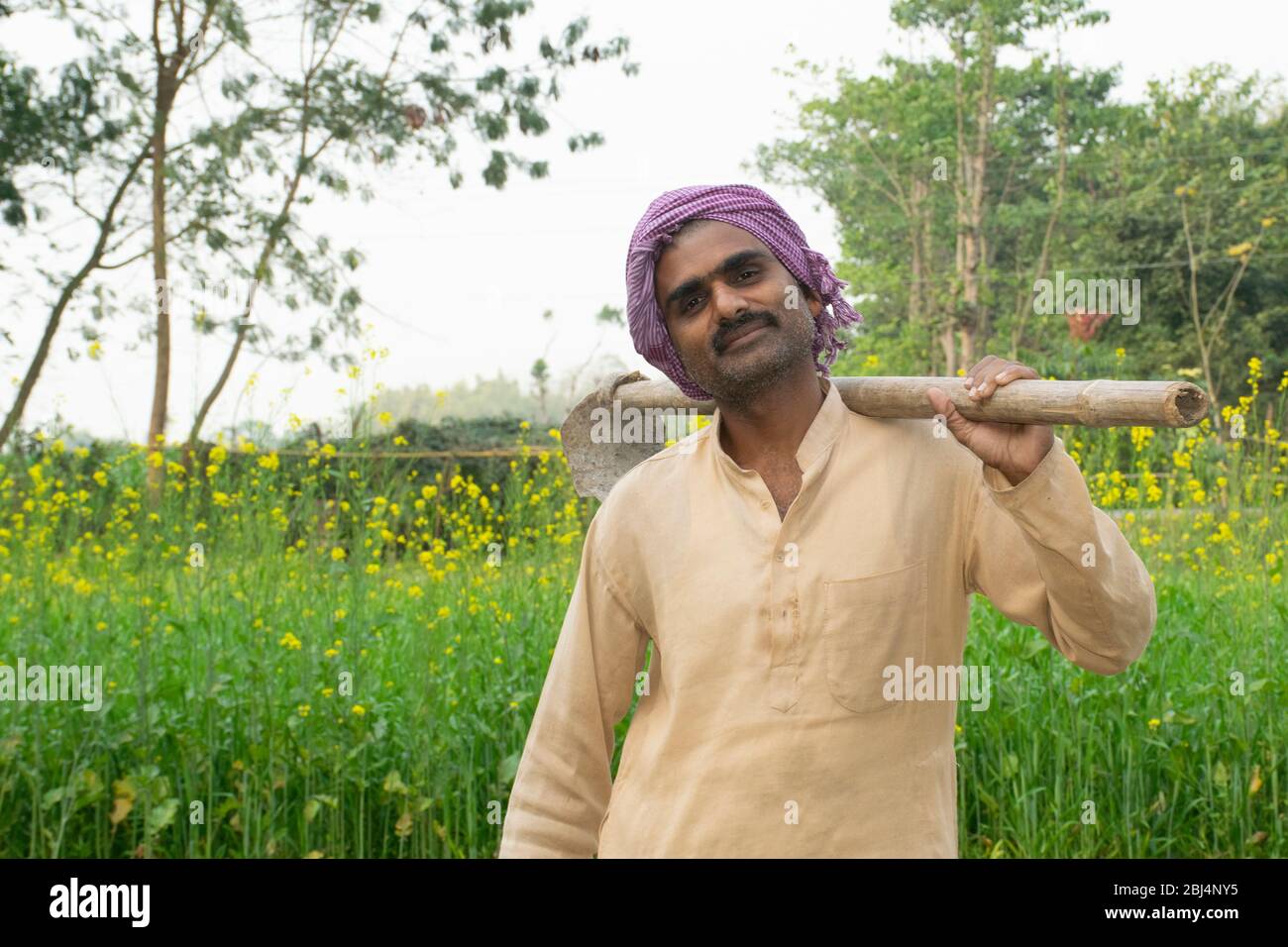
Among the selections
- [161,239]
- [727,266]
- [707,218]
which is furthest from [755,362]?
[161,239]

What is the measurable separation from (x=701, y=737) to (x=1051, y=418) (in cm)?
69

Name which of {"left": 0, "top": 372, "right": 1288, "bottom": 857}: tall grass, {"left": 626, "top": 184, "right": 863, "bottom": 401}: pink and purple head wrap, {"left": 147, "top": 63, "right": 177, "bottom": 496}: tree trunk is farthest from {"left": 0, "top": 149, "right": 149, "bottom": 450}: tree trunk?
{"left": 626, "top": 184, "right": 863, "bottom": 401}: pink and purple head wrap

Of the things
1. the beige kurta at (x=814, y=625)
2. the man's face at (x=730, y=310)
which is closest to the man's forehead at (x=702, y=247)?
the man's face at (x=730, y=310)

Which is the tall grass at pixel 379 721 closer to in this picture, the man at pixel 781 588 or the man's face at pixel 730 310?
the man at pixel 781 588

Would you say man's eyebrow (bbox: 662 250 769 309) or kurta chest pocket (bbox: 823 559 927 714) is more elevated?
man's eyebrow (bbox: 662 250 769 309)

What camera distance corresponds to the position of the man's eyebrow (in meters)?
1.97

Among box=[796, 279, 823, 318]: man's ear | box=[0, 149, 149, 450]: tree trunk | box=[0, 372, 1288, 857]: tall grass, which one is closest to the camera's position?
box=[796, 279, 823, 318]: man's ear

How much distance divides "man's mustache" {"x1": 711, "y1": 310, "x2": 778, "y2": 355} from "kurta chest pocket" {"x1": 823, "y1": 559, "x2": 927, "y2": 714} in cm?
40

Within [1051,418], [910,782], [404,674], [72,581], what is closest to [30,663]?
[72,581]

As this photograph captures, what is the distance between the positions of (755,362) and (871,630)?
44 centimetres

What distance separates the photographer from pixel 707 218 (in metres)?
2.02

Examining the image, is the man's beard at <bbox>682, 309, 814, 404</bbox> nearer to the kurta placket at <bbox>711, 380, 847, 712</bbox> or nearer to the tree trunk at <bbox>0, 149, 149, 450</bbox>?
the kurta placket at <bbox>711, 380, 847, 712</bbox>

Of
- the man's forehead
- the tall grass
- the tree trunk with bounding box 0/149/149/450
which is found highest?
the tree trunk with bounding box 0/149/149/450

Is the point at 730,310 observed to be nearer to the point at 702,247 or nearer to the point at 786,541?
the point at 702,247
